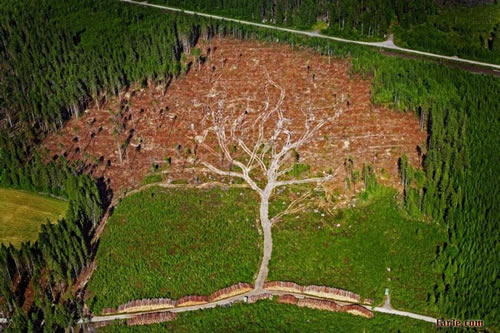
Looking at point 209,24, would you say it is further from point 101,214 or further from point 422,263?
point 422,263

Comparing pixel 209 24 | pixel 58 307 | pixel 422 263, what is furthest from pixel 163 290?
pixel 209 24

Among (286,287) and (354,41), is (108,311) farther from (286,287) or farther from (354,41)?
(354,41)

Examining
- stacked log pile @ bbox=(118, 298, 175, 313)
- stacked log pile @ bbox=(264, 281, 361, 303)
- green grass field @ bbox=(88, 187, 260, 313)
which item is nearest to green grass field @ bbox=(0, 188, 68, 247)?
green grass field @ bbox=(88, 187, 260, 313)

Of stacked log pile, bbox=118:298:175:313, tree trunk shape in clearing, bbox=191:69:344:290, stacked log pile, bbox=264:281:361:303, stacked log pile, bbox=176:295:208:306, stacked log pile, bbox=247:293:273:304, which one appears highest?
tree trunk shape in clearing, bbox=191:69:344:290

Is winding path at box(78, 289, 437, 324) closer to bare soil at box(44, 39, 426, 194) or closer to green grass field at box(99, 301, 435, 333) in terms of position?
green grass field at box(99, 301, 435, 333)

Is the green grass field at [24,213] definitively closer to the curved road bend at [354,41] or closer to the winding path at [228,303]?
the winding path at [228,303]

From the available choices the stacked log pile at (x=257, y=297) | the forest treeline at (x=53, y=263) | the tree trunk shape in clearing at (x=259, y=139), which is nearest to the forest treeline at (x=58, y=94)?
the forest treeline at (x=53, y=263)
